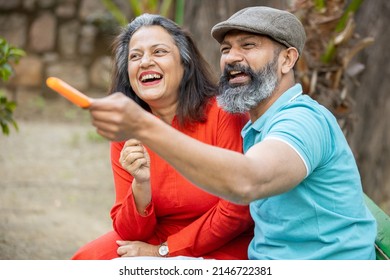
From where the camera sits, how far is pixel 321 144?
2363mm

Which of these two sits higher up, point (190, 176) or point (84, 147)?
point (190, 176)

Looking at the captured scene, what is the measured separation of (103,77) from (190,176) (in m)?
7.46

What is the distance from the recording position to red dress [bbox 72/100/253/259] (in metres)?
2.98

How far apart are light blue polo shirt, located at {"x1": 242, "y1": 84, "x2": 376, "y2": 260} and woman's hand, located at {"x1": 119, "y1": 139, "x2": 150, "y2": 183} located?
1.48ft

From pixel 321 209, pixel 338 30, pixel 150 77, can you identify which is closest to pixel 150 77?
pixel 150 77

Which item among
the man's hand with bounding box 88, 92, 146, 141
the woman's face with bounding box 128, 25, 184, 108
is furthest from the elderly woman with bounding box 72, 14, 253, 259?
the man's hand with bounding box 88, 92, 146, 141

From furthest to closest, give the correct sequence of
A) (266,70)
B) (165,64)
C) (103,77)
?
(103,77)
(165,64)
(266,70)

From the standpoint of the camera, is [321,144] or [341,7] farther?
[341,7]

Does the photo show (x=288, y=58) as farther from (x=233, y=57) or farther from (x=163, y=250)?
(x=163, y=250)

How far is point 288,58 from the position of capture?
2.81 metres

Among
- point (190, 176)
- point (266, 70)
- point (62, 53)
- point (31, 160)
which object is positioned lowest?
point (31, 160)

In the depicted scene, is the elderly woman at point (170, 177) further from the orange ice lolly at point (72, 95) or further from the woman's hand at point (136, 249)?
the orange ice lolly at point (72, 95)
